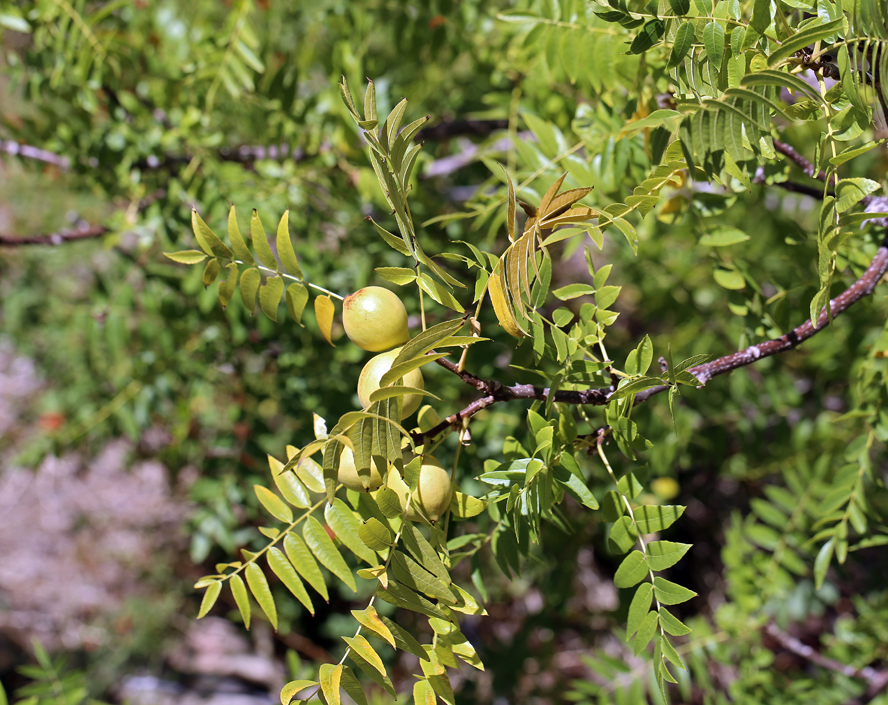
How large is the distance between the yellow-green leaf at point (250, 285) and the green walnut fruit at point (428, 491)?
0.40 m

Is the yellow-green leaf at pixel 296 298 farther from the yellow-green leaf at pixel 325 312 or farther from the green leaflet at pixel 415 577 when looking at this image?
the green leaflet at pixel 415 577

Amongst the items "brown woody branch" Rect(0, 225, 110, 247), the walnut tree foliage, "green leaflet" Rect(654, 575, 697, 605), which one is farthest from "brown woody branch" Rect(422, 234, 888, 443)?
"brown woody branch" Rect(0, 225, 110, 247)

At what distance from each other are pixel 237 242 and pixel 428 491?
0.51 m

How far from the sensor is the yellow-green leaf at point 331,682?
77 centimetres

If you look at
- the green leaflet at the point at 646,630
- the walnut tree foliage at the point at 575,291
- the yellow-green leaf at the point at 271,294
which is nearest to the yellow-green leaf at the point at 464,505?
the walnut tree foliage at the point at 575,291

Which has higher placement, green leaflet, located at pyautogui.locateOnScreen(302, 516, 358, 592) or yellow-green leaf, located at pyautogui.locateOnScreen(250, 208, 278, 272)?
yellow-green leaf, located at pyautogui.locateOnScreen(250, 208, 278, 272)

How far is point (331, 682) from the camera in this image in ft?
2.60

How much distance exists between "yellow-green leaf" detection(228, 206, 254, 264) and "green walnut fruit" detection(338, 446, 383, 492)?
0.37 m

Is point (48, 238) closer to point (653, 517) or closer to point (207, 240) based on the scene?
point (207, 240)

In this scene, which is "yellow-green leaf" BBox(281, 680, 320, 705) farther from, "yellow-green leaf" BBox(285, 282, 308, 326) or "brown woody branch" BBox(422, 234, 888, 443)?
"yellow-green leaf" BBox(285, 282, 308, 326)

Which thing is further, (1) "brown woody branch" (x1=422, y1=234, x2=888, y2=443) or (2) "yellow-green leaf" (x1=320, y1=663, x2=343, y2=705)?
(1) "brown woody branch" (x1=422, y1=234, x2=888, y2=443)

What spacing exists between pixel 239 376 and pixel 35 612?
11.4 feet

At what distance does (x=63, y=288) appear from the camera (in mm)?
3775

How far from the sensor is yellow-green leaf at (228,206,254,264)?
925 mm
